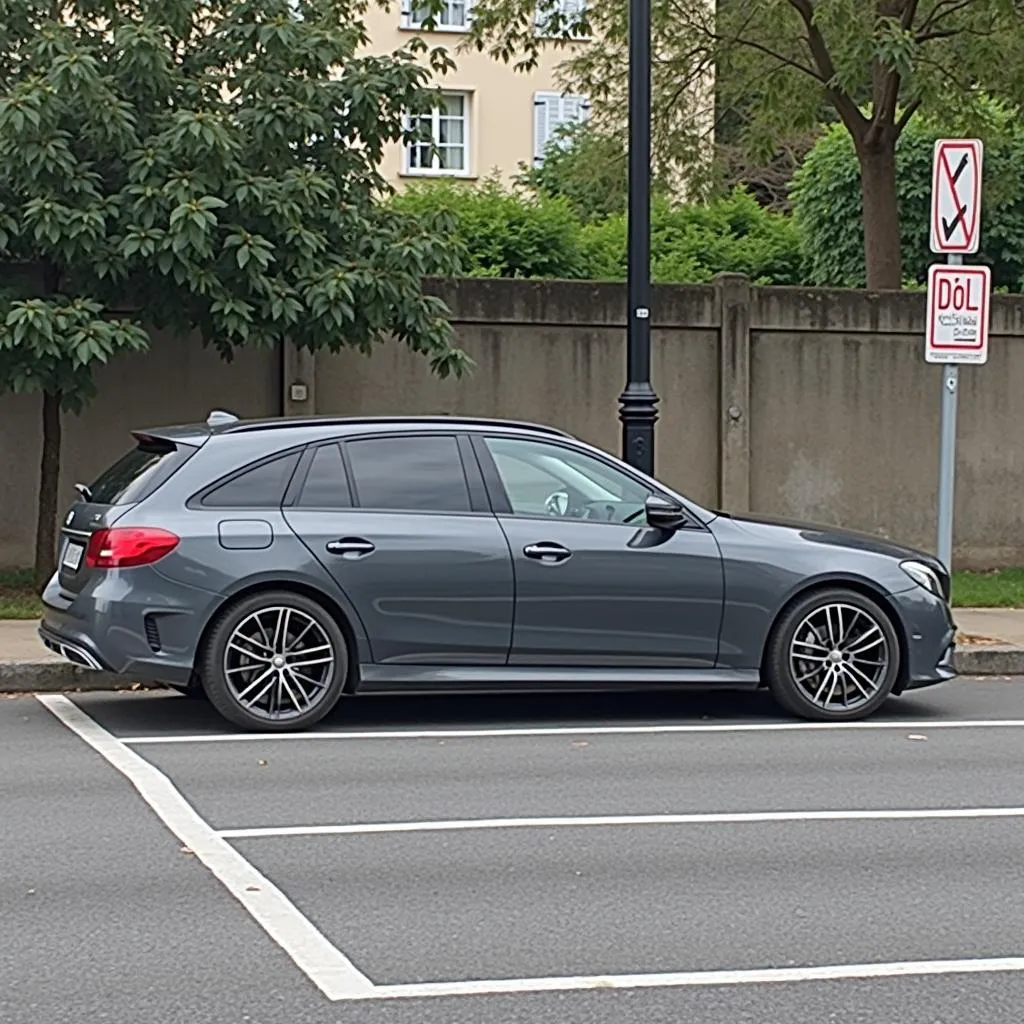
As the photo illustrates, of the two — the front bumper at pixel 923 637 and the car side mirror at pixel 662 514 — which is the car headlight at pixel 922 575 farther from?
the car side mirror at pixel 662 514

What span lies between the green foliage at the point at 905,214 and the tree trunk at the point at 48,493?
1135cm

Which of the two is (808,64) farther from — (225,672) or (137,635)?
(137,635)

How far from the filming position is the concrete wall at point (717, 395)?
14852 millimetres

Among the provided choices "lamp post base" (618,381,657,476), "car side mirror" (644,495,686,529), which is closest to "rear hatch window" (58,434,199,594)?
"car side mirror" (644,495,686,529)

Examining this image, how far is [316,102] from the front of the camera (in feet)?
41.9

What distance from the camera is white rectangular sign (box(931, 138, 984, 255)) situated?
12.3 meters

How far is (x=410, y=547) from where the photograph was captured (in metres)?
9.40

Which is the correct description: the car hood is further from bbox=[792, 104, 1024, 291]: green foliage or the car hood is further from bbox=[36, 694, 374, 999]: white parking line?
bbox=[792, 104, 1024, 291]: green foliage

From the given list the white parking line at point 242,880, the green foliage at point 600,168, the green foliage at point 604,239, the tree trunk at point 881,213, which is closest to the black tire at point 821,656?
the white parking line at point 242,880

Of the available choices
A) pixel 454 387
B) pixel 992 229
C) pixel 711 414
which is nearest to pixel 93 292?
pixel 454 387

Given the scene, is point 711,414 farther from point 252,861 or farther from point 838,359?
point 252,861

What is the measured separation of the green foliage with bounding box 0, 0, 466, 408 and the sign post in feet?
11.5

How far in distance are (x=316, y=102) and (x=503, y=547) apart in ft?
15.4

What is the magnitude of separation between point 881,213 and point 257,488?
1029cm
